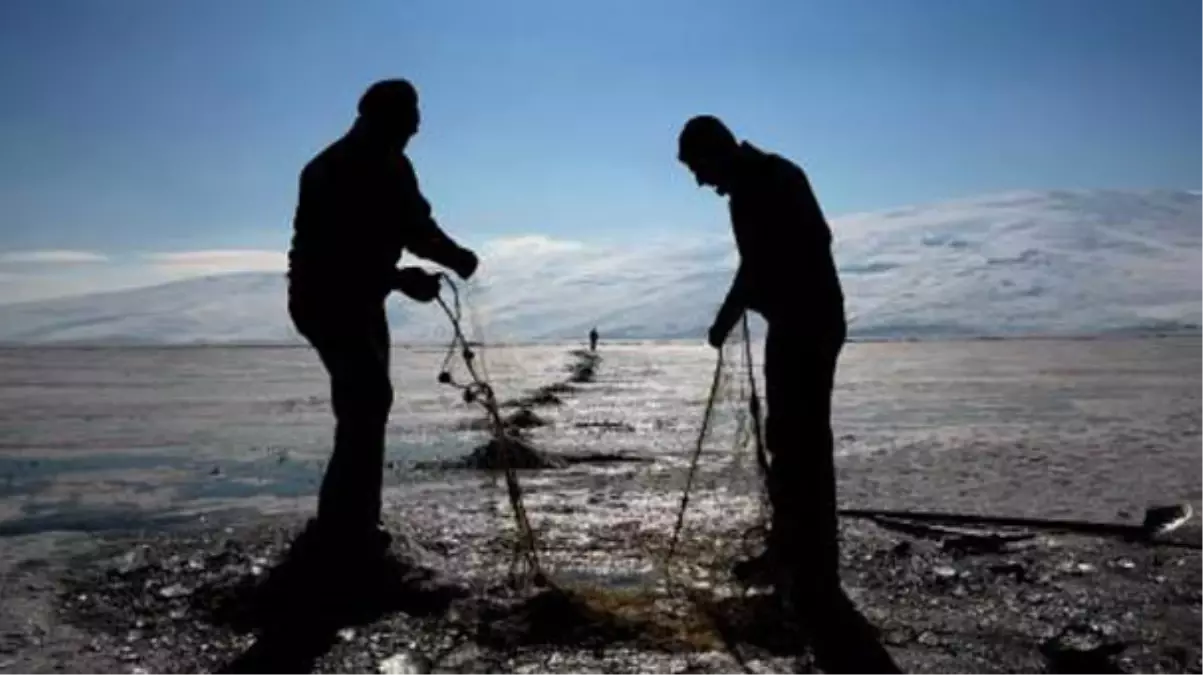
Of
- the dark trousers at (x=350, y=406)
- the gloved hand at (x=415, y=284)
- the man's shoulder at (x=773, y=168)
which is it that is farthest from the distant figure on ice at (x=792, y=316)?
the dark trousers at (x=350, y=406)

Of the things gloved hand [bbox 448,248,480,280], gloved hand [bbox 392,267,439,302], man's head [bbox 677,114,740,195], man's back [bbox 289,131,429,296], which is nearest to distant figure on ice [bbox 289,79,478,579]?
man's back [bbox 289,131,429,296]

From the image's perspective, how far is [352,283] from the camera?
4992mm

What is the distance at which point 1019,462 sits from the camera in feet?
31.2

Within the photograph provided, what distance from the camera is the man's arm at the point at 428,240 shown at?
5133mm

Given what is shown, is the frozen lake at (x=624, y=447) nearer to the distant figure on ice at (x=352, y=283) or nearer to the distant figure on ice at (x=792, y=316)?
the distant figure on ice at (x=792, y=316)

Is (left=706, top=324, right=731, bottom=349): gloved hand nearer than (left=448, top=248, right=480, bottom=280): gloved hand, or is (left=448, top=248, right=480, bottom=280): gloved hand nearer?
(left=706, top=324, right=731, bottom=349): gloved hand

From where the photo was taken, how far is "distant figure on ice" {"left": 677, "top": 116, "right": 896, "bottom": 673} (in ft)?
15.8

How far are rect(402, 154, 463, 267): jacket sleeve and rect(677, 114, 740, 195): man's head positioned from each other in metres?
1.21

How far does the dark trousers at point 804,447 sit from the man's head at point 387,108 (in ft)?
6.18

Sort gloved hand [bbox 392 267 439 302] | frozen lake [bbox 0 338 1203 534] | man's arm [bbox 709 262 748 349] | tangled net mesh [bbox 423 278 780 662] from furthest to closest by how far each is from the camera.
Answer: frozen lake [bbox 0 338 1203 534] → gloved hand [bbox 392 267 439 302] → man's arm [bbox 709 262 748 349] → tangled net mesh [bbox 423 278 780 662]

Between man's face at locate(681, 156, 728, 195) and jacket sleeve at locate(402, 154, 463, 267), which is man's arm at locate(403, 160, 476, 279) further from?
man's face at locate(681, 156, 728, 195)

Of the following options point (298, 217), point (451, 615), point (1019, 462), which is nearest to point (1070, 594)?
point (451, 615)

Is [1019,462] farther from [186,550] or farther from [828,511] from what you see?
[186,550]

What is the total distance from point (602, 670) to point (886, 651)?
0.99 meters
